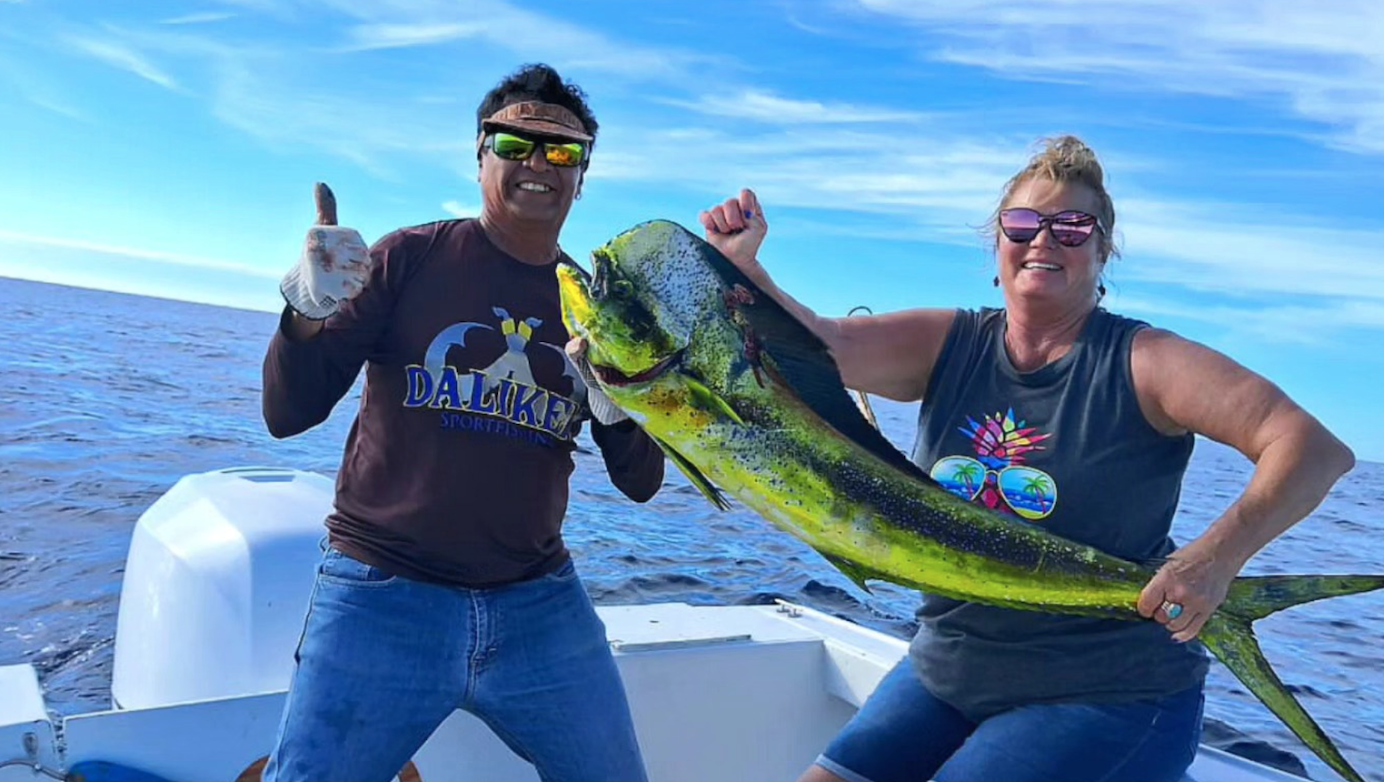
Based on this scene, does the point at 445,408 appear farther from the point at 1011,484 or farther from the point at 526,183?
the point at 1011,484

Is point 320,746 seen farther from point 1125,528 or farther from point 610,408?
point 1125,528

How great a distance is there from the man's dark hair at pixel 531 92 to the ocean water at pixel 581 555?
491 centimetres

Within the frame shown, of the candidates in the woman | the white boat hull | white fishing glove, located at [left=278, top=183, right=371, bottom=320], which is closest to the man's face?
white fishing glove, located at [left=278, top=183, right=371, bottom=320]

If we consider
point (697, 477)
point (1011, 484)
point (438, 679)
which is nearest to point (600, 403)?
point (697, 477)

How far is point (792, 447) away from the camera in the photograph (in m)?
1.81

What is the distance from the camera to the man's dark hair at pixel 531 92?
288 centimetres

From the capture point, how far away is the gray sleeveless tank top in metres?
2.32

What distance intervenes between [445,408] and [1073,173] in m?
1.60

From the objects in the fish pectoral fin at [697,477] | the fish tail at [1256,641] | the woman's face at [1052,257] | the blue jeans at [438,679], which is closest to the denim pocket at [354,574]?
the blue jeans at [438,679]

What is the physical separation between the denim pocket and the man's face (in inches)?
38.0

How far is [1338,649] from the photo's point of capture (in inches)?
391

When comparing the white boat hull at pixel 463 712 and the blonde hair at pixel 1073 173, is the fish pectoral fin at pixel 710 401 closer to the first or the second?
the blonde hair at pixel 1073 173

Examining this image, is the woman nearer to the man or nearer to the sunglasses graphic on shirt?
the sunglasses graphic on shirt

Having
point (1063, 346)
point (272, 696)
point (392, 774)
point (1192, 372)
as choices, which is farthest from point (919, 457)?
point (272, 696)
